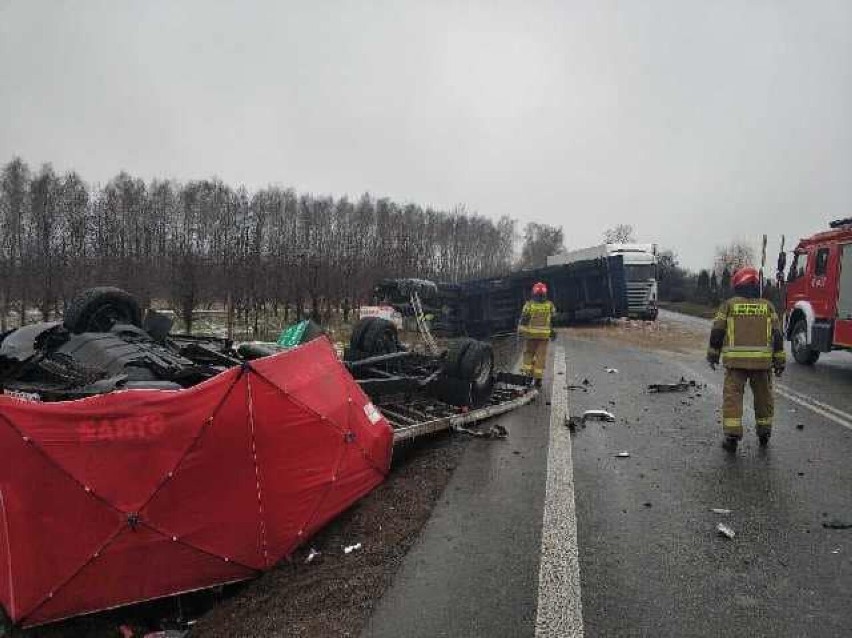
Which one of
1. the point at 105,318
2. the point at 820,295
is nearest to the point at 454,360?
the point at 105,318

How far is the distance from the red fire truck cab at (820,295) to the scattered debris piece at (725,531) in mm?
8494

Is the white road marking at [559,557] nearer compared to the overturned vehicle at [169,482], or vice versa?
the white road marking at [559,557]

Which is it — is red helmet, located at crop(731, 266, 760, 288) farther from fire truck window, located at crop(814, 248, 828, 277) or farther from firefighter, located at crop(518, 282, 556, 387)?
fire truck window, located at crop(814, 248, 828, 277)

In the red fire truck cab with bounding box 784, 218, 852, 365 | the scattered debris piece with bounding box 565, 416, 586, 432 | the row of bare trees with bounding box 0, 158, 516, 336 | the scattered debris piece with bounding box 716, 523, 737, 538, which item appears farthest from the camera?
the row of bare trees with bounding box 0, 158, 516, 336

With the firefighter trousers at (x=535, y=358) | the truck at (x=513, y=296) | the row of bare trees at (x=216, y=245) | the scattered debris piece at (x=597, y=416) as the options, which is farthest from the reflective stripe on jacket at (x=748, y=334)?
the row of bare trees at (x=216, y=245)

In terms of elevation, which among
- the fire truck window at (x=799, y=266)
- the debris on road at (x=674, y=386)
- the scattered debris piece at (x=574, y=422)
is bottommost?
the scattered debris piece at (x=574, y=422)

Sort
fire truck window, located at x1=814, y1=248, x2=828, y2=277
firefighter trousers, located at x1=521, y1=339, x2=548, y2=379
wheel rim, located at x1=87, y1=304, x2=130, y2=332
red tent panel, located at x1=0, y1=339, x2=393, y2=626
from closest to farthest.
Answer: red tent panel, located at x1=0, y1=339, x2=393, y2=626 < wheel rim, located at x1=87, y1=304, x2=130, y2=332 < firefighter trousers, located at x1=521, y1=339, x2=548, y2=379 < fire truck window, located at x1=814, y1=248, x2=828, y2=277

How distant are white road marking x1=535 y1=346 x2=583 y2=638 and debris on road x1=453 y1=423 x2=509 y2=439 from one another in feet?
1.65

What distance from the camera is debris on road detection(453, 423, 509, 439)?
548 cm

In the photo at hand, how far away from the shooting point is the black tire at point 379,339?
23.6ft

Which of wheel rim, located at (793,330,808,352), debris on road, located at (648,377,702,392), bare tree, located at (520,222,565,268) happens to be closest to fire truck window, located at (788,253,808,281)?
wheel rim, located at (793,330,808,352)

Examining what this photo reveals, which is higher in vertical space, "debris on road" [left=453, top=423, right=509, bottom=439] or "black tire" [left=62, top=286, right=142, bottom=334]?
"black tire" [left=62, top=286, right=142, bottom=334]

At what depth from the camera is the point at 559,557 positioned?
9.90 feet

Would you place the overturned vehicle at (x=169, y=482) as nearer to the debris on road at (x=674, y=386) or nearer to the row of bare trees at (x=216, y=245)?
the debris on road at (x=674, y=386)
